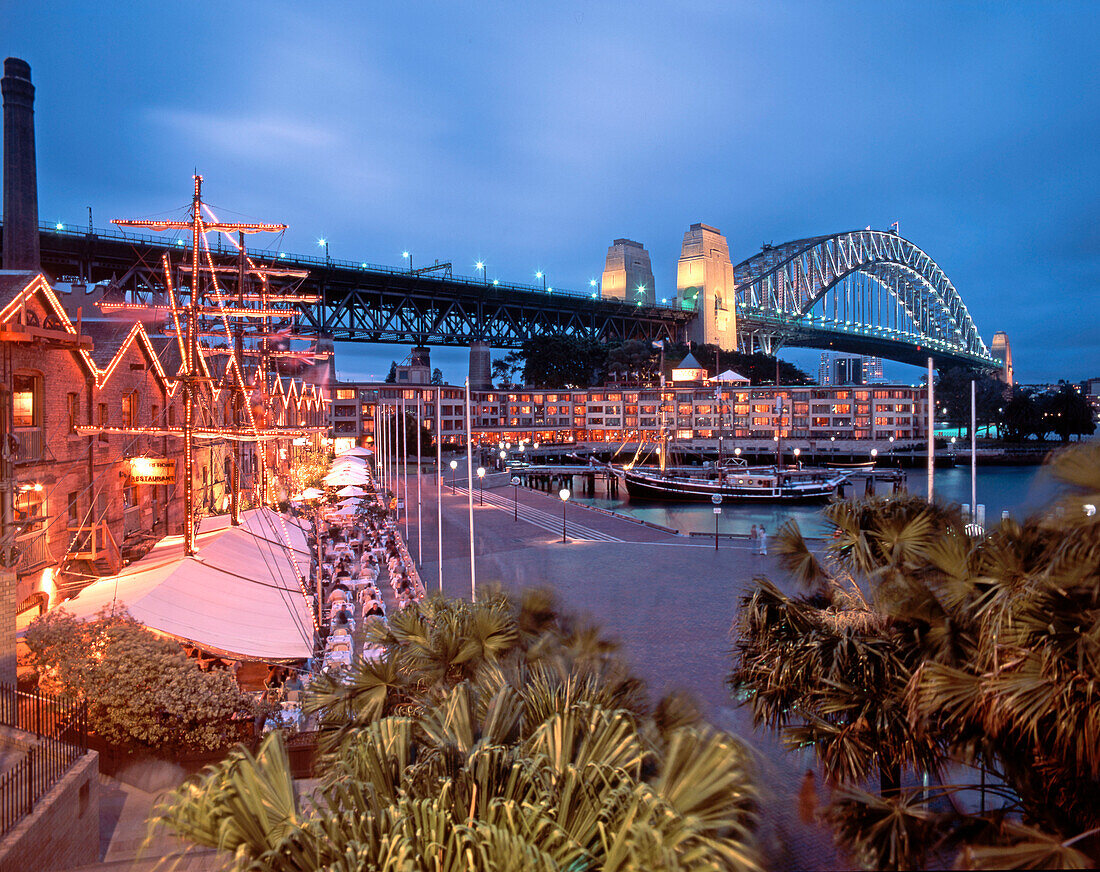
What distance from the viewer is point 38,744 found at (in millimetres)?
7023

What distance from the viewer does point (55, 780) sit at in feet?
22.5

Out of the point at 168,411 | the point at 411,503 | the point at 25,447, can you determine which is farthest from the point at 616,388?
the point at 25,447

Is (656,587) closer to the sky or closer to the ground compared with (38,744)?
closer to the ground

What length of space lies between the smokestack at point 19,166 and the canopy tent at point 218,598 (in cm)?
3621

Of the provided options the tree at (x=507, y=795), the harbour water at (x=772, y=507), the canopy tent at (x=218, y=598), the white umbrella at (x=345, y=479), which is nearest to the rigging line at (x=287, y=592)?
the canopy tent at (x=218, y=598)

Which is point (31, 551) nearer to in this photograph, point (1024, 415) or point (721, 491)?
point (721, 491)

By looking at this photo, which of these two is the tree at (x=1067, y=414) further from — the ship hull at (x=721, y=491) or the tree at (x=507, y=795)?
the tree at (x=507, y=795)

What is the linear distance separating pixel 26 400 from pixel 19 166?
37915 mm

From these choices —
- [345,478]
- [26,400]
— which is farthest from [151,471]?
[345,478]

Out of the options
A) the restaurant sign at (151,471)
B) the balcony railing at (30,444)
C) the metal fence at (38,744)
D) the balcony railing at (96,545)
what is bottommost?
the metal fence at (38,744)

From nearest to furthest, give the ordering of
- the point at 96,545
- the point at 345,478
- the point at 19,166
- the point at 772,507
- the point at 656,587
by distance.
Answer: the point at 96,545, the point at 656,587, the point at 345,478, the point at 19,166, the point at 772,507

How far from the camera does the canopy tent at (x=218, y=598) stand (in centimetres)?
1030

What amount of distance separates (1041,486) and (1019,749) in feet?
6.43

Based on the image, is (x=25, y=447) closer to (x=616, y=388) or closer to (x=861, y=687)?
(x=861, y=687)
